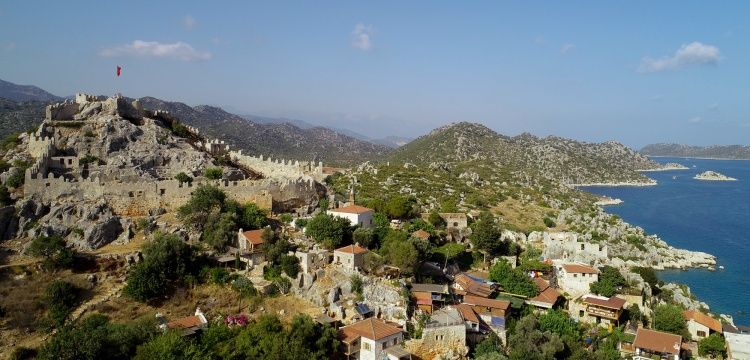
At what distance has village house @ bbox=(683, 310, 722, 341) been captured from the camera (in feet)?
93.2

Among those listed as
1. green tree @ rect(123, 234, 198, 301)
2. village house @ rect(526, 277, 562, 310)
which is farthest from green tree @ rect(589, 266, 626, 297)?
green tree @ rect(123, 234, 198, 301)

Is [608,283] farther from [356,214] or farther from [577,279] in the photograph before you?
[356,214]

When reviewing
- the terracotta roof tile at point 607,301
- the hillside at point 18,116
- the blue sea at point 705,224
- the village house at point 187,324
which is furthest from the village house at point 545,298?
the hillside at point 18,116

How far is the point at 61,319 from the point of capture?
20.8 metres

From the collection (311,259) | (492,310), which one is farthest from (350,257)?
A: (492,310)

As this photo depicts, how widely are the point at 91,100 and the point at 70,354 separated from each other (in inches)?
866

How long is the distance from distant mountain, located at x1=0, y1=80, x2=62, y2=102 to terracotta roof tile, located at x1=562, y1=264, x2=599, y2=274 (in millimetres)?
171007

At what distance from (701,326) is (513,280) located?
9888 mm

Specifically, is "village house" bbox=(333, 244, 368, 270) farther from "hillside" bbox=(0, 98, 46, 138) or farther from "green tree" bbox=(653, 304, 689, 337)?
"hillside" bbox=(0, 98, 46, 138)

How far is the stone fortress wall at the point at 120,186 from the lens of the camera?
88.0 feet

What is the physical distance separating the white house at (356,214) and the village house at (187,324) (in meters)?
10.1

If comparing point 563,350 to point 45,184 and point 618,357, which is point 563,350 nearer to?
point 618,357

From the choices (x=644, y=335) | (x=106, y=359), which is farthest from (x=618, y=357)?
(x=106, y=359)

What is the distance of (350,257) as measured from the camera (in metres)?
26.0
